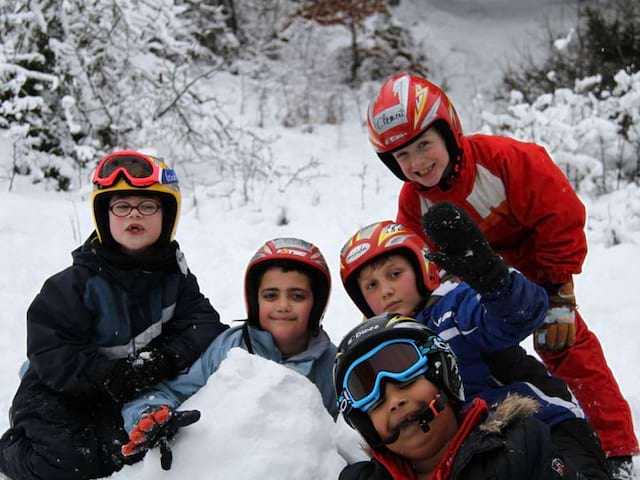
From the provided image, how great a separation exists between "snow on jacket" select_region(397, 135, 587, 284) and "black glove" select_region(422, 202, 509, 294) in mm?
921

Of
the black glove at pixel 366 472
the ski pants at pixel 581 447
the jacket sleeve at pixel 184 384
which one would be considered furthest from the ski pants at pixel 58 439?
the ski pants at pixel 581 447

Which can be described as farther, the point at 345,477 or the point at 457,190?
the point at 457,190

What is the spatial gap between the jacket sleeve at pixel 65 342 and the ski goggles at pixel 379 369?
3.92 feet

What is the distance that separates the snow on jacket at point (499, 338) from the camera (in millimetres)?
2113

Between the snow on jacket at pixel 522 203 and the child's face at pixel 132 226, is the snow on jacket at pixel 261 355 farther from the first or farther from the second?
the snow on jacket at pixel 522 203

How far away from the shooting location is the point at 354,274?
2.88m

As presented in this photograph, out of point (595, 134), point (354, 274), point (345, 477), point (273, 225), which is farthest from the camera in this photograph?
point (595, 134)

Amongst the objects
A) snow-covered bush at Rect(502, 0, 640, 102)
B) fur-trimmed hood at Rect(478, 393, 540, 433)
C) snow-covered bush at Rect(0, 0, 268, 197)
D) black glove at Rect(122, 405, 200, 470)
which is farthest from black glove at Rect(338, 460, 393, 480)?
snow-covered bush at Rect(502, 0, 640, 102)

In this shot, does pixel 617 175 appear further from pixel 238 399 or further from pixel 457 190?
pixel 238 399

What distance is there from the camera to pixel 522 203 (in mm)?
2863

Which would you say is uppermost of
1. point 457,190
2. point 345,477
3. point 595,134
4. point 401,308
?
point 595,134

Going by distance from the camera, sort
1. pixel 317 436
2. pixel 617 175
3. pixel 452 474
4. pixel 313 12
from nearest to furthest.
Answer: pixel 452 474, pixel 317 436, pixel 617 175, pixel 313 12

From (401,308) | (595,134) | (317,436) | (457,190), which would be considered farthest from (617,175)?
(317,436)

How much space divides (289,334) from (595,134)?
5128 millimetres
